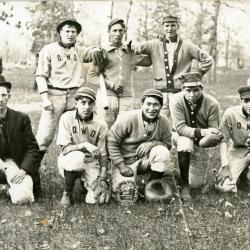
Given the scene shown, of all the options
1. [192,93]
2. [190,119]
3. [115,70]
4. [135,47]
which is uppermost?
[135,47]

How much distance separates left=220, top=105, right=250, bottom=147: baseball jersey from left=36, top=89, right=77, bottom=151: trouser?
6.84 ft

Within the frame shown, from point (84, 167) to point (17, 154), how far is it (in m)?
0.83

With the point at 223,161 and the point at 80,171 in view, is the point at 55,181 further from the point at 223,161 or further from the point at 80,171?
the point at 223,161

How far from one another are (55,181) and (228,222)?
2.52 m

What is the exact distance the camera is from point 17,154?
5.49 metres

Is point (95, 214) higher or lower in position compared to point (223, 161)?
lower

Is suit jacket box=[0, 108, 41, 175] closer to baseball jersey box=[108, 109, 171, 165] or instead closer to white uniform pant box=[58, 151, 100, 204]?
white uniform pant box=[58, 151, 100, 204]

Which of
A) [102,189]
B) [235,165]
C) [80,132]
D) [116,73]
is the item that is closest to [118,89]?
[116,73]

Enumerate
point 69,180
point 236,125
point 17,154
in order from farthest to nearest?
point 236,125 < point 17,154 < point 69,180

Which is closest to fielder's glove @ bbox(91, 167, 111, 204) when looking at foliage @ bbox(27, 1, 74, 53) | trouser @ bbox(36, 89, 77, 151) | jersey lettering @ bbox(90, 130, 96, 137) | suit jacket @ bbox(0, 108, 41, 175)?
jersey lettering @ bbox(90, 130, 96, 137)

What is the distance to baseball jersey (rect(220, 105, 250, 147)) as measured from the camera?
19.1 ft

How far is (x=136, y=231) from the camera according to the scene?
432cm

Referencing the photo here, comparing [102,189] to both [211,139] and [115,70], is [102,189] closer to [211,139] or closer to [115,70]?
[211,139]

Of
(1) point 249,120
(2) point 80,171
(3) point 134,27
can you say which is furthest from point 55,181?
(3) point 134,27
